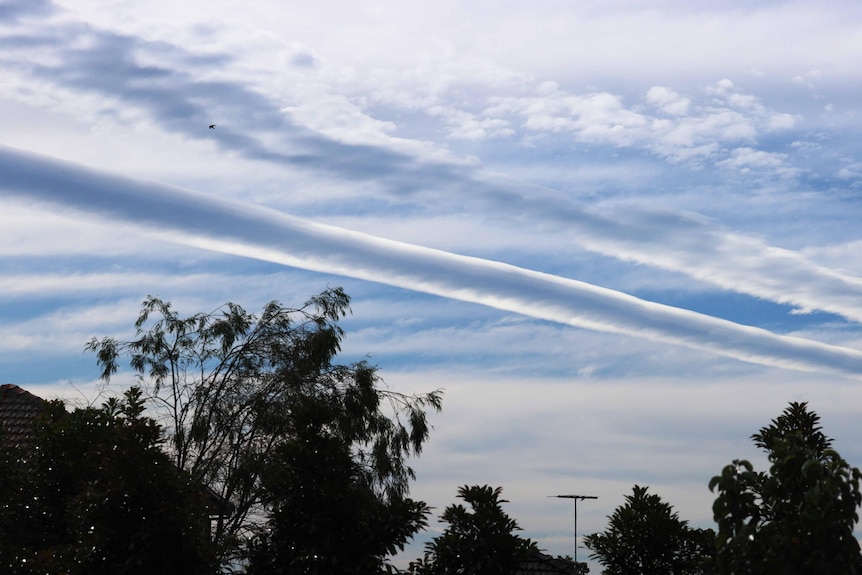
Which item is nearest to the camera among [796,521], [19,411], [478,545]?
[796,521]

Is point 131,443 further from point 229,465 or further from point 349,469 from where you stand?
point 229,465

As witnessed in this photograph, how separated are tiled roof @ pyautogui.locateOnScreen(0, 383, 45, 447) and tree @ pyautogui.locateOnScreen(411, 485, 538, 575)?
16124mm

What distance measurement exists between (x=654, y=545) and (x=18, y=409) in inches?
767

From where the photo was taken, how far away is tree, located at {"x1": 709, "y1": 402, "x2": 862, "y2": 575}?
10117mm

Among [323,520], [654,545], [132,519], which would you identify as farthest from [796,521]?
[132,519]

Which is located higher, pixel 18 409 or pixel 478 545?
pixel 18 409

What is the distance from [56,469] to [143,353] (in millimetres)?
12884

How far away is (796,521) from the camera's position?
416 inches

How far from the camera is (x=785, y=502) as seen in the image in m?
11.0

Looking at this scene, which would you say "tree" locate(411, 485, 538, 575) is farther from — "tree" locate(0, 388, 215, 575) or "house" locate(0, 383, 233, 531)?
"house" locate(0, 383, 233, 531)

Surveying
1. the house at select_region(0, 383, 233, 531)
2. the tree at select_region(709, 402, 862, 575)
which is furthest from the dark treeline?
the house at select_region(0, 383, 233, 531)

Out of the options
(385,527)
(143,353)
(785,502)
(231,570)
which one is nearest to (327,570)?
(385,527)

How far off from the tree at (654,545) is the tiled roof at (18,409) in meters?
17.2

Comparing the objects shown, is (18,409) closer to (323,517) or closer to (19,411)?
(19,411)
